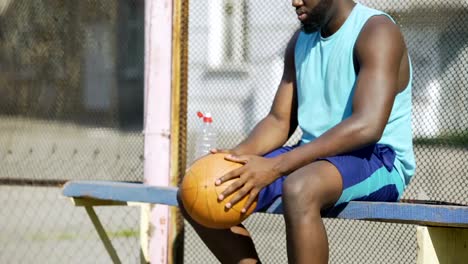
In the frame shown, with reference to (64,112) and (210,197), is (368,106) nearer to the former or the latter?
(210,197)

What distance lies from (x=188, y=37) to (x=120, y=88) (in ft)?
2.19

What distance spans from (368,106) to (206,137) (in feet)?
6.55

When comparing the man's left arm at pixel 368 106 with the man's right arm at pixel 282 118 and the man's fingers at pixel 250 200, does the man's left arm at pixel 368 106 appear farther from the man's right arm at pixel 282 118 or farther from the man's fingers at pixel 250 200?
the man's right arm at pixel 282 118

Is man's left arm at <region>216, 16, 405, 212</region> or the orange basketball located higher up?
man's left arm at <region>216, 16, 405, 212</region>

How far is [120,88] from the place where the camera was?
6703 mm

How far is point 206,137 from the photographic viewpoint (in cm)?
629

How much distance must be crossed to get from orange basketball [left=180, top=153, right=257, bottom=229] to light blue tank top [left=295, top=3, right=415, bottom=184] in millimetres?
626

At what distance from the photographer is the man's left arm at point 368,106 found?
4.42 m

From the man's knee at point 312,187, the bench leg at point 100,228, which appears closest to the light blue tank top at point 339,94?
the man's knee at point 312,187

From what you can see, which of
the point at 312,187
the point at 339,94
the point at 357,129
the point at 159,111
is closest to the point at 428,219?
the point at 357,129

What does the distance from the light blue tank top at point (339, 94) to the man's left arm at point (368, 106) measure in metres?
0.18

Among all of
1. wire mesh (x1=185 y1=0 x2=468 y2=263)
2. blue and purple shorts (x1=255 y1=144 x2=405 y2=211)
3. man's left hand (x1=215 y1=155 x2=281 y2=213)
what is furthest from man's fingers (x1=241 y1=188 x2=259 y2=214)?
wire mesh (x1=185 y1=0 x2=468 y2=263)

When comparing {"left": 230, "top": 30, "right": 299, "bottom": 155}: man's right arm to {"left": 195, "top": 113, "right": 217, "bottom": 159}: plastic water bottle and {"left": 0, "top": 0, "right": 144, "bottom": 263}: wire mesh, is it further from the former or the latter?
{"left": 0, "top": 0, "right": 144, "bottom": 263}: wire mesh

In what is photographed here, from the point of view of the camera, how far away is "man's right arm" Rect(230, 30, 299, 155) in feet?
16.9
